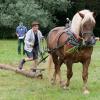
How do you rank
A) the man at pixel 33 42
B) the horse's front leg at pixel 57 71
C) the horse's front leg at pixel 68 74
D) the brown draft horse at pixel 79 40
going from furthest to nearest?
the man at pixel 33 42
the horse's front leg at pixel 57 71
the horse's front leg at pixel 68 74
the brown draft horse at pixel 79 40

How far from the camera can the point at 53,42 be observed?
1298 cm

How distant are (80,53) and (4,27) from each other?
3526 cm

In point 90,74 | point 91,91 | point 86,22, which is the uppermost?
point 86,22

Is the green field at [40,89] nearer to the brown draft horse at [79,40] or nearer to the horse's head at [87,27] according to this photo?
the brown draft horse at [79,40]

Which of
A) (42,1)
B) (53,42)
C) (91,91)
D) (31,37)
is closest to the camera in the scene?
(91,91)

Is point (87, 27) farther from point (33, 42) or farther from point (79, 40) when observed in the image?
point (33, 42)

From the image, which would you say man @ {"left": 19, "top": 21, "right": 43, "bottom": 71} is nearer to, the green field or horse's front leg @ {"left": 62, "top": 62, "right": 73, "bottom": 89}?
the green field

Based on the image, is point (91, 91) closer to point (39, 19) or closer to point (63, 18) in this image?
point (39, 19)

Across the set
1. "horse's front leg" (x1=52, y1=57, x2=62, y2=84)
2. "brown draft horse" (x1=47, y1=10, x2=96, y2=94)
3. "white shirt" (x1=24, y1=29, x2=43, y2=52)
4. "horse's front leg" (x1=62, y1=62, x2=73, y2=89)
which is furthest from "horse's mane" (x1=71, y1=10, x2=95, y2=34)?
"white shirt" (x1=24, y1=29, x2=43, y2=52)

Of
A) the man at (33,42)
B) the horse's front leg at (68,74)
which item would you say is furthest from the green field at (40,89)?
the man at (33,42)

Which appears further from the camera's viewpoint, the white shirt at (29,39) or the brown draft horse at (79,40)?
the white shirt at (29,39)

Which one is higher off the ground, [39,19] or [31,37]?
[31,37]

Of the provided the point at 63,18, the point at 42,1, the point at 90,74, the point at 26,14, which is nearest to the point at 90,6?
the point at 63,18

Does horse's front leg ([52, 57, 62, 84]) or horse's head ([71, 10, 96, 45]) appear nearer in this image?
horse's head ([71, 10, 96, 45])
